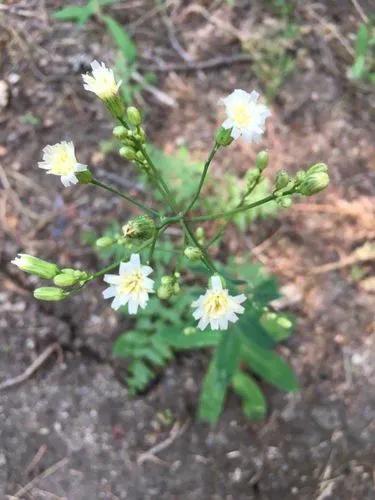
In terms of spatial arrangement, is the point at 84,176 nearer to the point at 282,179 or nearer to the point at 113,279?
the point at 113,279

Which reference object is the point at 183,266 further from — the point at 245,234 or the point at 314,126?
the point at 314,126

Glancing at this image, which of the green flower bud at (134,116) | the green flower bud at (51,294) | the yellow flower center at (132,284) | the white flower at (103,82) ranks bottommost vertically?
Result: the yellow flower center at (132,284)

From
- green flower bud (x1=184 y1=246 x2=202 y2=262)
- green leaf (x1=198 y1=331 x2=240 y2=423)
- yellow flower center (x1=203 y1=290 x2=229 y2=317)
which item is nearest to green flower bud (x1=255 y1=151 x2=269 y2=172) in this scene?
green flower bud (x1=184 y1=246 x2=202 y2=262)

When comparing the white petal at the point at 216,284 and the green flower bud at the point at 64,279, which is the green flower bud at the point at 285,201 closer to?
the white petal at the point at 216,284

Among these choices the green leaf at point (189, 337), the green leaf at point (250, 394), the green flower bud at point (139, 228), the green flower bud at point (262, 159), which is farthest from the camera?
the green leaf at point (250, 394)

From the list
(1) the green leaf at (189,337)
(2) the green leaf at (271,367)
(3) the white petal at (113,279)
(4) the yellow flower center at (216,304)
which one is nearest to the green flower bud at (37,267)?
(3) the white petal at (113,279)

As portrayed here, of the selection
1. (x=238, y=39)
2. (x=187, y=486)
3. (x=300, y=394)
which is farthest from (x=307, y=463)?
(x=238, y=39)

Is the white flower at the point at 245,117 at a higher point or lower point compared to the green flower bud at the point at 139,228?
higher
